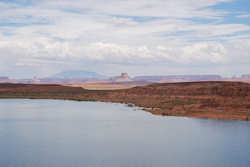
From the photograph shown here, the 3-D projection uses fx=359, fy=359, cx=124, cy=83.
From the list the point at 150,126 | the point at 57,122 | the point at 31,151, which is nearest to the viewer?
the point at 31,151

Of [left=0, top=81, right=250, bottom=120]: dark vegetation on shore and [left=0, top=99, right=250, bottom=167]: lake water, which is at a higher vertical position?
[left=0, top=81, right=250, bottom=120]: dark vegetation on shore

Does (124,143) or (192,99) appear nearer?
(124,143)

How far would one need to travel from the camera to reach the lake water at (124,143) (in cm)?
2605

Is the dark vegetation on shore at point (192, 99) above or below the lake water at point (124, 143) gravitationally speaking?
above

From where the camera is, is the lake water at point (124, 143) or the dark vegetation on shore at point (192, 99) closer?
the lake water at point (124, 143)

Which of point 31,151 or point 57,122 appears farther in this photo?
point 57,122

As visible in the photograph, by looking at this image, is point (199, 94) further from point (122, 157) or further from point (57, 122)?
point (122, 157)

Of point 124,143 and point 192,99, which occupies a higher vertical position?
point 192,99

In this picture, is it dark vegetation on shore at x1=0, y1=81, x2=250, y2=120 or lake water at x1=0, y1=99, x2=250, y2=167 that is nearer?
lake water at x1=0, y1=99, x2=250, y2=167

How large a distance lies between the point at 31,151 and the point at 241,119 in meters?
31.4

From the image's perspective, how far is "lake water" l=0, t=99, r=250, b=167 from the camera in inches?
1025

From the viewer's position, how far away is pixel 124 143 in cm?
3234

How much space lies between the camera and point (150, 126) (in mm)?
42594

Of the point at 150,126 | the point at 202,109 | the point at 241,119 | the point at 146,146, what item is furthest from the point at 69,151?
the point at 202,109
